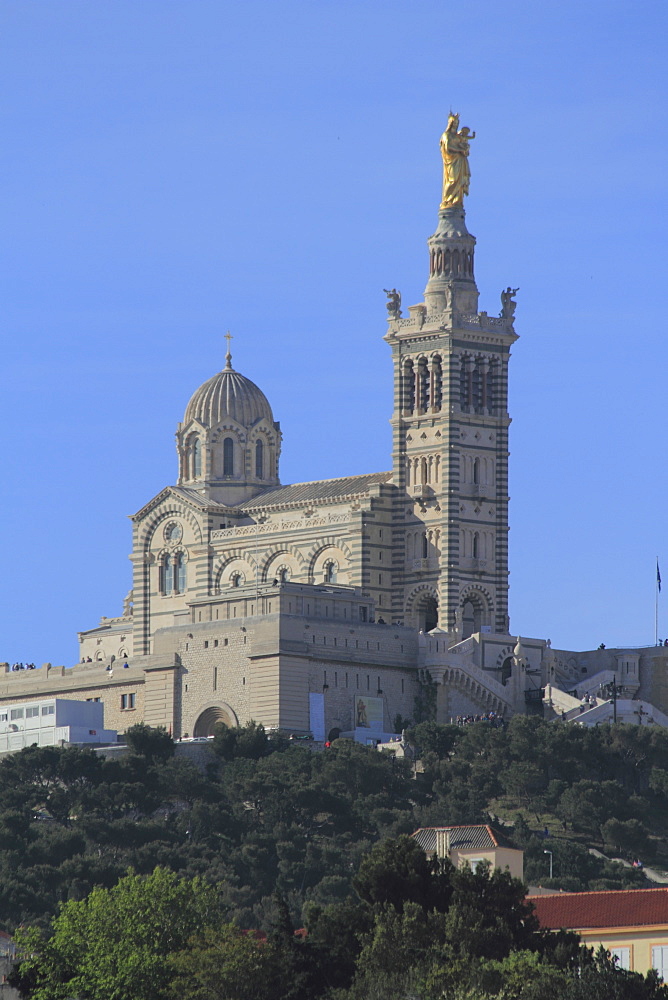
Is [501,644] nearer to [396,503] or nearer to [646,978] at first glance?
[396,503]

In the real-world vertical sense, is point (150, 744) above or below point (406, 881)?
above

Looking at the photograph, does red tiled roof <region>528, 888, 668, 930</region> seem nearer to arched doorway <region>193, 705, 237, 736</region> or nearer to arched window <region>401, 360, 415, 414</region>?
arched doorway <region>193, 705, 237, 736</region>

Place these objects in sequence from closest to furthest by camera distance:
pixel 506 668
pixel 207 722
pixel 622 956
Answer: pixel 622 956, pixel 207 722, pixel 506 668

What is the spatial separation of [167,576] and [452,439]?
56.4 ft

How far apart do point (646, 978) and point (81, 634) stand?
83.2 meters

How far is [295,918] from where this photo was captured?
98.9 meters

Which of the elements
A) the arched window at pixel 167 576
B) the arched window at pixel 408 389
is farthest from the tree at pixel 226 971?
the arched window at pixel 167 576

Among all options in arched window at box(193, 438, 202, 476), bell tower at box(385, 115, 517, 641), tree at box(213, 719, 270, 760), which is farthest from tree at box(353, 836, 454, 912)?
arched window at box(193, 438, 202, 476)

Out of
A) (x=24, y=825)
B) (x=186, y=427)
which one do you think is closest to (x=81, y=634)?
(x=186, y=427)

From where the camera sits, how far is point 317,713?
4678 inches

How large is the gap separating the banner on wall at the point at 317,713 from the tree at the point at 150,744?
6333 millimetres

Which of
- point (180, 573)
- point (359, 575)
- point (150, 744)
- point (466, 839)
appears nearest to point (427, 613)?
point (359, 575)

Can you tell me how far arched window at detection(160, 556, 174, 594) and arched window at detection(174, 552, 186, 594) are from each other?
28cm

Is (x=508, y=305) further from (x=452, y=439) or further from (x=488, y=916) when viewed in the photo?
(x=488, y=916)
